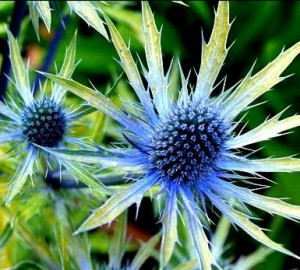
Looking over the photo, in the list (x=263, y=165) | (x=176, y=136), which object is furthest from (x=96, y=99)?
(x=263, y=165)

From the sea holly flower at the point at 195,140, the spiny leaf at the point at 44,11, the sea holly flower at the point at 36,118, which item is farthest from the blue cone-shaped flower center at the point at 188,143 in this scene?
the spiny leaf at the point at 44,11

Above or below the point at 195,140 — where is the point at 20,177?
below

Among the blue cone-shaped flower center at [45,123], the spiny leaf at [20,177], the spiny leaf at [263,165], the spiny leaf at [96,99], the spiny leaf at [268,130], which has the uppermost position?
the spiny leaf at [268,130]

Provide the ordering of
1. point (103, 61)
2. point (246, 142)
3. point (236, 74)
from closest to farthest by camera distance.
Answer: point (246, 142)
point (103, 61)
point (236, 74)

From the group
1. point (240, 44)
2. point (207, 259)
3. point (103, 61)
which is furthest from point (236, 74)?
point (207, 259)

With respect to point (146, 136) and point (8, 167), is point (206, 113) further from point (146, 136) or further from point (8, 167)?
point (8, 167)

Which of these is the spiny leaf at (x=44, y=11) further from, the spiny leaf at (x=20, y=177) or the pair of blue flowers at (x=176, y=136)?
the spiny leaf at (x=20, y=177)

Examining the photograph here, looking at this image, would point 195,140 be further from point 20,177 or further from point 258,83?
point 20,177

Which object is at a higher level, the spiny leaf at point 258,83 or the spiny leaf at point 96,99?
the spiny leaf at point 258,83
